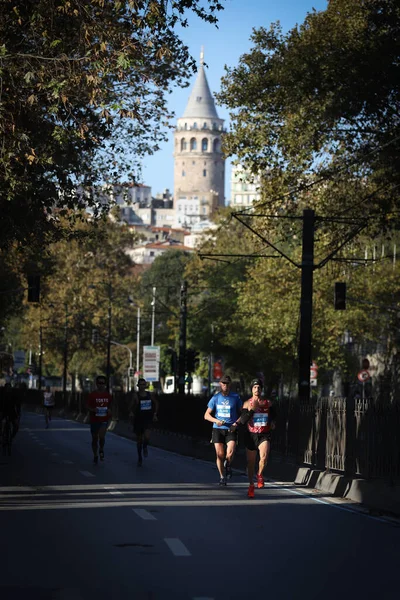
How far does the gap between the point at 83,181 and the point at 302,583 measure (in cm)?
2168

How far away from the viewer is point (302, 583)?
1033 centimetres

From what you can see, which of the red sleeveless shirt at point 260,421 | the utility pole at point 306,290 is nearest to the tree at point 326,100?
the utility pole at point 306,290

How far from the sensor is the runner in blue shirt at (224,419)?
861 inches

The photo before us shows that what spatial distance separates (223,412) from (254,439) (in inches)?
35.0

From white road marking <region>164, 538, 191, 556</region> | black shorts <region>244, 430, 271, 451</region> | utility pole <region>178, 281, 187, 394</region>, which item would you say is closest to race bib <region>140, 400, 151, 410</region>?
black shorts <region>244, 430, 271, 451</region>

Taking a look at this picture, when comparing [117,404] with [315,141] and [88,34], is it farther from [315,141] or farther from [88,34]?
[88,34]

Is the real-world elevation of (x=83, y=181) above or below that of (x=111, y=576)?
above

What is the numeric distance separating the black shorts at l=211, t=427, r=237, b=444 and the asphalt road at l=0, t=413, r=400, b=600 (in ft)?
2.59

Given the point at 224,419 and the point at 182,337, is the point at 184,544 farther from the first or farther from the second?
the point at 182,337

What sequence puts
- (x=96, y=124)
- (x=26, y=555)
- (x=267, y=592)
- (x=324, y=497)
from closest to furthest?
(x=267, y=592), (x=26, y=555), (x=324, y=497), (x=96, y=124)

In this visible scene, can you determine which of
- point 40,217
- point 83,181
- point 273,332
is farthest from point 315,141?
point 273,332

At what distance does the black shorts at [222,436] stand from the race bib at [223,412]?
315 mm

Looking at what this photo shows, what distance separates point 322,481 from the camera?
2188 cm

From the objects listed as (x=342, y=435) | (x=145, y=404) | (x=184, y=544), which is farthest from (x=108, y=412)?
(x=184, y=544)
